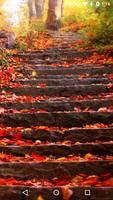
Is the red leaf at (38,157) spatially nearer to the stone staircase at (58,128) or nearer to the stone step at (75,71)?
the stone staircase at (58,128)

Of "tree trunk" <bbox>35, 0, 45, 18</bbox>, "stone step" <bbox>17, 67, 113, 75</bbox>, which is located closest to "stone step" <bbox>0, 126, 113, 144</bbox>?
"stone step" <bbox>17, 67, 113, 75</bbox>

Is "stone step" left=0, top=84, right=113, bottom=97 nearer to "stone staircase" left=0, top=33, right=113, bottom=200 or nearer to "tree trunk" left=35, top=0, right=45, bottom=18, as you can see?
"stone staircase" left=0, top=33, right=113, bottom=200

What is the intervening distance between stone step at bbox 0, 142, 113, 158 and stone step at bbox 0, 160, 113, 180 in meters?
0.50

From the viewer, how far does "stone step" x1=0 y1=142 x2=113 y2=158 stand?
17.0 ft

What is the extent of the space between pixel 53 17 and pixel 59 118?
13.5 m

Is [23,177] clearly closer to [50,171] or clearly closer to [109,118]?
[50,171]

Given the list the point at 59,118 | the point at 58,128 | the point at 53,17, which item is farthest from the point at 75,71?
the point at 53,17

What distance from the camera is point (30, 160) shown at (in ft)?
16.6

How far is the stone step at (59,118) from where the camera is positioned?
637cm

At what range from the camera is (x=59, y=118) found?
6387 mm

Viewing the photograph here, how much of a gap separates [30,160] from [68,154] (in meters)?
0.47

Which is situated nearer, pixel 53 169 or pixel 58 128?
pixel 53 169

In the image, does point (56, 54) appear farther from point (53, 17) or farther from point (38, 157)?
point (38, 157)

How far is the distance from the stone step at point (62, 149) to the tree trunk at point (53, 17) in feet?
Answer: 48.0
